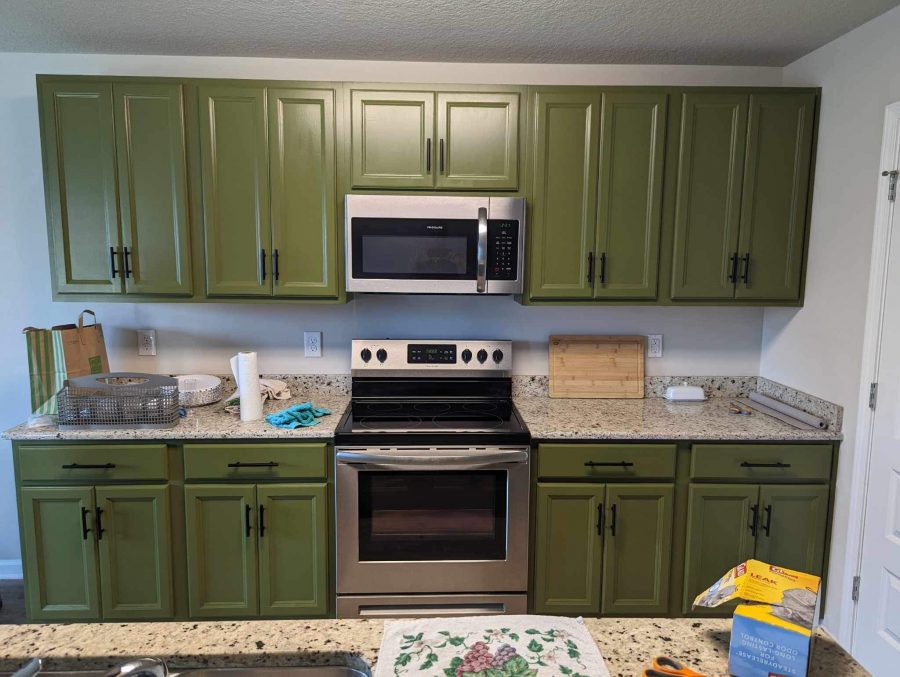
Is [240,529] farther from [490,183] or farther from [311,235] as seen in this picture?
[490,183]

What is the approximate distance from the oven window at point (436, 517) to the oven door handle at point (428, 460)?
0.07 metres

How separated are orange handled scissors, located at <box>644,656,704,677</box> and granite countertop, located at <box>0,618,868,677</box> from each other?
53 mm

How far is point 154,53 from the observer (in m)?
2.56

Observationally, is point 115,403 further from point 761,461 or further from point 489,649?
point 761,461

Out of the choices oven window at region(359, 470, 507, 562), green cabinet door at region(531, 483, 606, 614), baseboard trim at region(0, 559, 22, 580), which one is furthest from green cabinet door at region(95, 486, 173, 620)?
green cabinet door at region(531, 483, 606, 614)

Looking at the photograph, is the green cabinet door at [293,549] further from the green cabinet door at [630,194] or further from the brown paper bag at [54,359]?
the green cabinet door at [630,194]

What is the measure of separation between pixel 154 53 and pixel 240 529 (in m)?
2.21

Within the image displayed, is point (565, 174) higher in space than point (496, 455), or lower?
higher

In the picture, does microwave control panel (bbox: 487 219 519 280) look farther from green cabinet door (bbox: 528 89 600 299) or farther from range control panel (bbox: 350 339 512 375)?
range control panel (bbox: 350 339 512 375)

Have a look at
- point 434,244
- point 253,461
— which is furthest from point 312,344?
point 434,244

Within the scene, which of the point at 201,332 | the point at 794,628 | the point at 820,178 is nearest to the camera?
the point at 794,628

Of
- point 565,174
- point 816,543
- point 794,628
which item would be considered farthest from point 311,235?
point 816,543

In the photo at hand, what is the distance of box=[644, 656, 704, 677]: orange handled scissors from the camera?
2.53 feet

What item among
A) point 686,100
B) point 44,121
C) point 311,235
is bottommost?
point 311,235
